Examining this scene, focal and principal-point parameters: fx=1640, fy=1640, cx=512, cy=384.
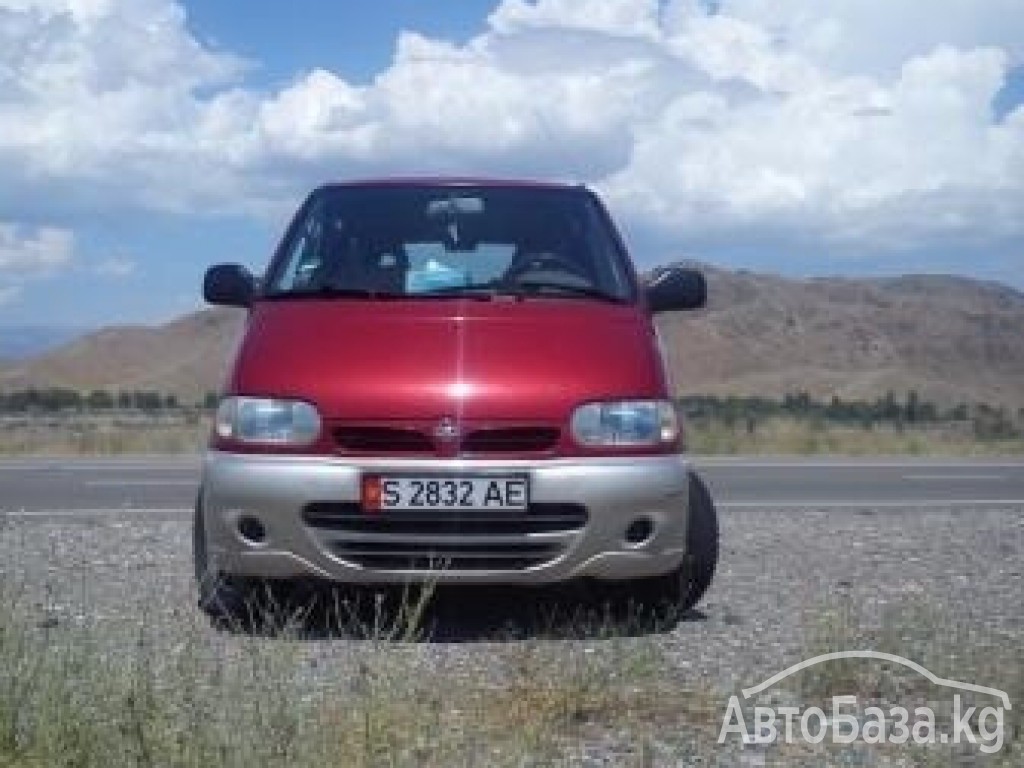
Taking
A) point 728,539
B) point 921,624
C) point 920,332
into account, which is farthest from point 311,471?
point 920,332

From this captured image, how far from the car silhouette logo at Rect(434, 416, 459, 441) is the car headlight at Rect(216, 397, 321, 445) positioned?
1.58ft

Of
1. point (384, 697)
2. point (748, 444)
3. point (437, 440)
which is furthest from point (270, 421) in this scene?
point (748, 444)

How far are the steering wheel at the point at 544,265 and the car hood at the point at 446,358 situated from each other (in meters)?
0.45

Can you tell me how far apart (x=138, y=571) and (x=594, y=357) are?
3334 millimetres

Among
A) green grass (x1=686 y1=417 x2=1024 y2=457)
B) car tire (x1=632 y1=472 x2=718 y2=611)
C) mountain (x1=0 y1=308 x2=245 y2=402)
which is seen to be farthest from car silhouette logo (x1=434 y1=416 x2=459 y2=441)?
mountain (x1=0 y1=308 x2=245 y2=402)

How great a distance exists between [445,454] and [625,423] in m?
0.75

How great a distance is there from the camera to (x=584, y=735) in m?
4.97

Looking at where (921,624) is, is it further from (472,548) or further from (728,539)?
(728,539)

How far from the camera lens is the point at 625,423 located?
663 cm

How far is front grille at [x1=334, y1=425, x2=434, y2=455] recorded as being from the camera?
6492 mm

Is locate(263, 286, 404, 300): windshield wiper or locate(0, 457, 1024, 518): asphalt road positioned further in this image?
locate(0, 457, 1024, 518): asphalt road

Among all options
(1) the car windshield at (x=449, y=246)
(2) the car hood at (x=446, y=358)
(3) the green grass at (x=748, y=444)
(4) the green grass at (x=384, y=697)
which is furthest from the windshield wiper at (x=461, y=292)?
(3) the green grass at (x=748, y=444)

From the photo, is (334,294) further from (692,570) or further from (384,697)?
(384,697)

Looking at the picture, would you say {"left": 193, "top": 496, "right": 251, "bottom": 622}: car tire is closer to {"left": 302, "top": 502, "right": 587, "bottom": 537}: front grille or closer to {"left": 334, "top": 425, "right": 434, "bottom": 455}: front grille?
{"left": 302, "top": 502, "right": 587, "bottom": 537}: front grille
